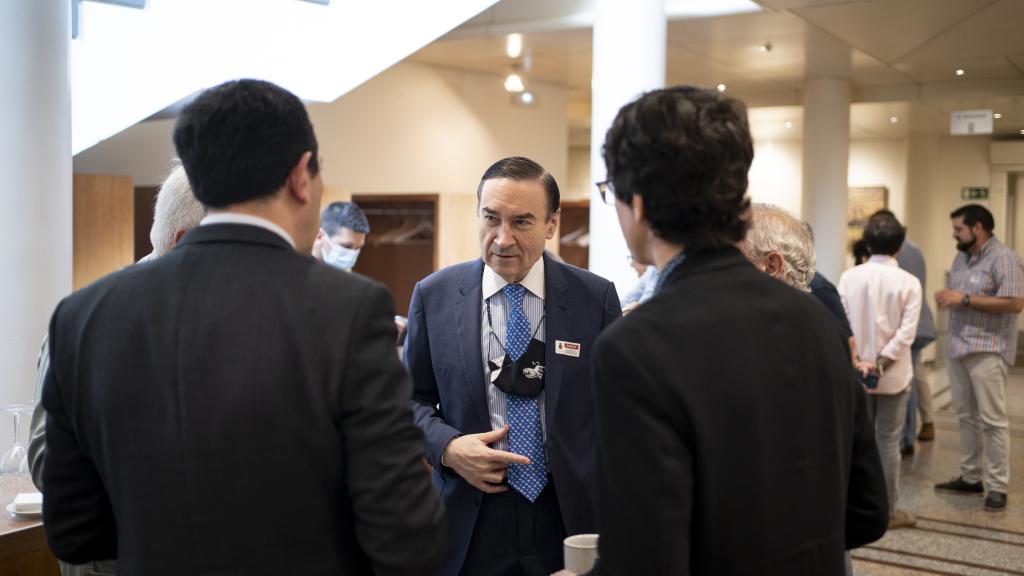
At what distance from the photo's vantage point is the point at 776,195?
16141mm

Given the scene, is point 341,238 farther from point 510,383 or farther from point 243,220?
point 243,220

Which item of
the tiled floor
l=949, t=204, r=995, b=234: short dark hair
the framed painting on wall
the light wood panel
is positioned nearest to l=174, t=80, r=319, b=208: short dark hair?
the tiled floor

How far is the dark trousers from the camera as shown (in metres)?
2.28

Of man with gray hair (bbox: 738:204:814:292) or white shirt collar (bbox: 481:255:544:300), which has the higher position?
man with gray hair (bbox: 738:204:814:292)

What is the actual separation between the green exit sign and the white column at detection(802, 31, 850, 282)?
5.56 metres

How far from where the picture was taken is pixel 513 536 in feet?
7.51

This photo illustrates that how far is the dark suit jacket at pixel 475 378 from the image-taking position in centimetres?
227

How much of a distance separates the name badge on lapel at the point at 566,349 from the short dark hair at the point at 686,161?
95 cm

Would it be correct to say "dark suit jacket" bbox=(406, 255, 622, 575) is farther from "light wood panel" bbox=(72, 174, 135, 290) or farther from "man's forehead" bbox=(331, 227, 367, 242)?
"light wood panel" bbox=(72, 174, 135, 290)

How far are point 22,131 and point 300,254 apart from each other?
2.77 m

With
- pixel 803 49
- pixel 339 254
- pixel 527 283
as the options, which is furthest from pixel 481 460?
pixel 803 49

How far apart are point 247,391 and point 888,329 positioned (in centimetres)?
522

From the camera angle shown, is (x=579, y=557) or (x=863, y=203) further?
(x=863, y=203)

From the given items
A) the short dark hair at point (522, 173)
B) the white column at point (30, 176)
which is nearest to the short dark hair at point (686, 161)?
the short dark hair at point (522, 173)
